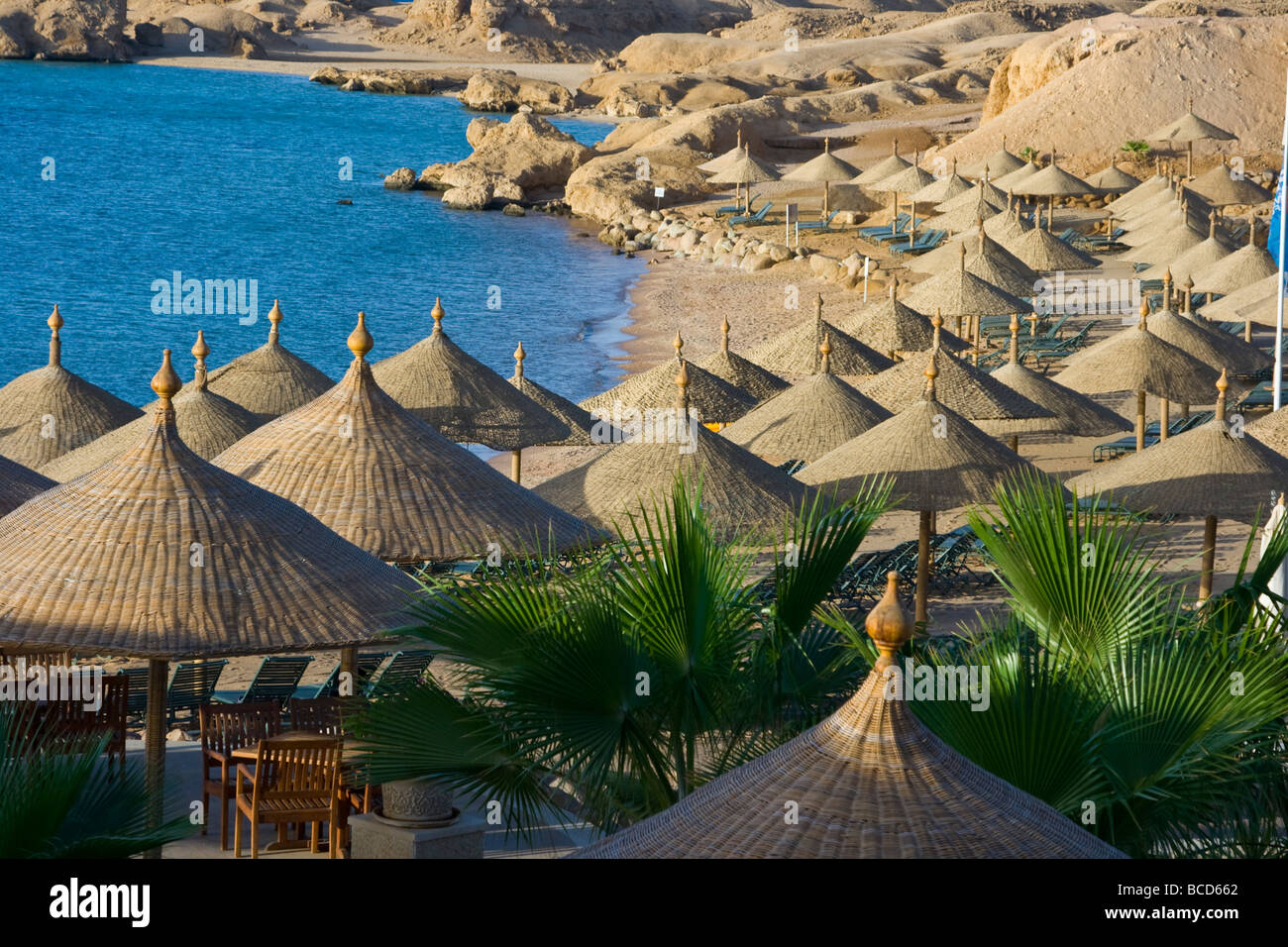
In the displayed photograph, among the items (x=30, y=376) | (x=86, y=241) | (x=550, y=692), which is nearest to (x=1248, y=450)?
(x=550, y=692)

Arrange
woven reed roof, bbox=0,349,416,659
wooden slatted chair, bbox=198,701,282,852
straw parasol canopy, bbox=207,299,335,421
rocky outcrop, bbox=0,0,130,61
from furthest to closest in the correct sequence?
rocky outcrop, bbox=0,0,130,61 < straw parasol canopy, bbox=207,299,335,421 < wooden slatted chair, bbox=198,701,282,852 < woven reed roof, bbox=0,349,416,659

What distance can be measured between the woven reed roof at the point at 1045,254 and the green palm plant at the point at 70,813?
26.8 meters

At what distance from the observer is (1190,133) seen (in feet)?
146

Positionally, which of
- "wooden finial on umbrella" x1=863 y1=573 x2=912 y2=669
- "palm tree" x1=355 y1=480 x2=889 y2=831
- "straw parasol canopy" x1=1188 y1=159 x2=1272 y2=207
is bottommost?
"straw parasol canopy" x1=1188 y1=159 x2=1272 y2=207

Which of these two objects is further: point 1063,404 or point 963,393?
point 1063,404

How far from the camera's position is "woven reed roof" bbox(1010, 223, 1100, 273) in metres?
30.7

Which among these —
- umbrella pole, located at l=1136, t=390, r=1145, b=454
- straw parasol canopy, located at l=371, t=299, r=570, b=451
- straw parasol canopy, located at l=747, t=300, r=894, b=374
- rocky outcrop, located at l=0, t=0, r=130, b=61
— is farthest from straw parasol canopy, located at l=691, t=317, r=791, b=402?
rocky outcrop, located at l=0, t=0, r=130, b=61

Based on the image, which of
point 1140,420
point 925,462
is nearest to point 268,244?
point 1140,420

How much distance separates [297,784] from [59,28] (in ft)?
348

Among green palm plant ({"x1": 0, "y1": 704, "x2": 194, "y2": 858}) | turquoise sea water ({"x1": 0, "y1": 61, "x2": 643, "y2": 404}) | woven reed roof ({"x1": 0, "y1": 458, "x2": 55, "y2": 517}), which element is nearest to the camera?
green palm plant ({"x1": 0, "y1": 704, "x2": 194, "y2": 858})

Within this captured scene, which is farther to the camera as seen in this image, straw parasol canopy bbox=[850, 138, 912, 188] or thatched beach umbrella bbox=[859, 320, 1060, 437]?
straw parasol canopy bbox=[850, 138, 912, 188]

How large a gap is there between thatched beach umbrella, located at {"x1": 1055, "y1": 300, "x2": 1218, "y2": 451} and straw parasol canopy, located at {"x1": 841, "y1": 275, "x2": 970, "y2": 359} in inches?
96.0

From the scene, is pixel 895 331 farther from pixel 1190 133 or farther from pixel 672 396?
pixel 1190 133

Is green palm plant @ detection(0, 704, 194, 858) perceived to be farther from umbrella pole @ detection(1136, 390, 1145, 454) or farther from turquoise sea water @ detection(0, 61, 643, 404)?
turquoise sea water @ detection(0, 61, 643, 404)
